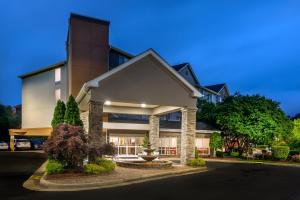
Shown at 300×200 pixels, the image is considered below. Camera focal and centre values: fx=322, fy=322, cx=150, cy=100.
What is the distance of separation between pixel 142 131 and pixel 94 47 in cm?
1368

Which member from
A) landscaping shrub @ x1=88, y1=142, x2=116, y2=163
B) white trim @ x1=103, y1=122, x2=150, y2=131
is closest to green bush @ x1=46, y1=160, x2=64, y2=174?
landscaping shrub @ x1=88, y1=142, x2=116, y2=163

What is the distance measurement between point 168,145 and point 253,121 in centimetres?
987

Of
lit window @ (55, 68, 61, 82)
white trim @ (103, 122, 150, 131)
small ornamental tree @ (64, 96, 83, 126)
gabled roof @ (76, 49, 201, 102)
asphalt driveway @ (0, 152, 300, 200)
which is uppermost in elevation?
lit window @ (55, 68, 61, 82)

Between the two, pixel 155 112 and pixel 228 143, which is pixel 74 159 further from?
pixel 228 143

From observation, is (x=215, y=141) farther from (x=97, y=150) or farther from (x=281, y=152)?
(x=97, y=150)

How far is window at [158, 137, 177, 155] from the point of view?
36.7 m

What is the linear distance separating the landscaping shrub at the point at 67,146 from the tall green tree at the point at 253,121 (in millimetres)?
23214

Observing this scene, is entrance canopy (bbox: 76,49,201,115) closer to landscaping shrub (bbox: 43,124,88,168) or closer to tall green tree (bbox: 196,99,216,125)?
landscaping shrub (bbox: 43,124,88,168)

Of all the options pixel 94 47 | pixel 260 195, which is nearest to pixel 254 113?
pixel 94 47

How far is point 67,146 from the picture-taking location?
16.3 meters

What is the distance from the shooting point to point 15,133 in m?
48.9

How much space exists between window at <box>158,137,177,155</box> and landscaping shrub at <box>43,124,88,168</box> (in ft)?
65.5

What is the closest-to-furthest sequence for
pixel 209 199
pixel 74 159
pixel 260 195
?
pixel 209 199, pixel 260 195, pixel 74 159

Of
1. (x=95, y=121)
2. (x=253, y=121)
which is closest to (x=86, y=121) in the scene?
(x=95, y=121)
